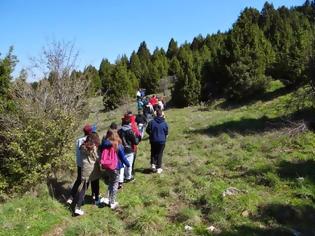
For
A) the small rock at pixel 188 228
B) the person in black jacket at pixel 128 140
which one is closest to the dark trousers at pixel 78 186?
the person in black jacket at pixel 128 140

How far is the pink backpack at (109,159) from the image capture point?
31.9 ft

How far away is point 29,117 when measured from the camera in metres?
11.3

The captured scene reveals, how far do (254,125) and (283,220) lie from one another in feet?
31.7

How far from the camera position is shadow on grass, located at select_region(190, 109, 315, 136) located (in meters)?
17.5

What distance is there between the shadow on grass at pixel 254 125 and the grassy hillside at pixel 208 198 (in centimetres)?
104

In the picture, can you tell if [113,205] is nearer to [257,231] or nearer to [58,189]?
[58,189]

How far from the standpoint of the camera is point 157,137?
12.4 meters

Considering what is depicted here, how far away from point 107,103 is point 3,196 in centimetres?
2552

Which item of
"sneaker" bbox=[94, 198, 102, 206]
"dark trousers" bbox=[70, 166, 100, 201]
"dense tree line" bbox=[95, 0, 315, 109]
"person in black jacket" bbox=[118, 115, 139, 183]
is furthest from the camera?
"dense tree line" bbox=[95, 0, 315, 109]

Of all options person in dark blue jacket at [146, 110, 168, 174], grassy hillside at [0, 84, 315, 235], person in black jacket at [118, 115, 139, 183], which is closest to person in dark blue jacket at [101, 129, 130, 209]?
grassy hillside at [0, 84, 315, 235]

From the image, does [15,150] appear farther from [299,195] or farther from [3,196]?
[299,195]

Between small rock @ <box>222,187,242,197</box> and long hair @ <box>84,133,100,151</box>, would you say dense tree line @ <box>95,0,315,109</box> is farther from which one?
long hair @ <box>84,133,100,151</box>

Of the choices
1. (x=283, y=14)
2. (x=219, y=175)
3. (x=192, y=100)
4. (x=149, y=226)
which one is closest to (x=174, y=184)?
(x=219, y=175)

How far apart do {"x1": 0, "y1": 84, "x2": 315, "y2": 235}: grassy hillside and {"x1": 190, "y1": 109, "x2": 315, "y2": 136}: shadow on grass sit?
3.41ft
